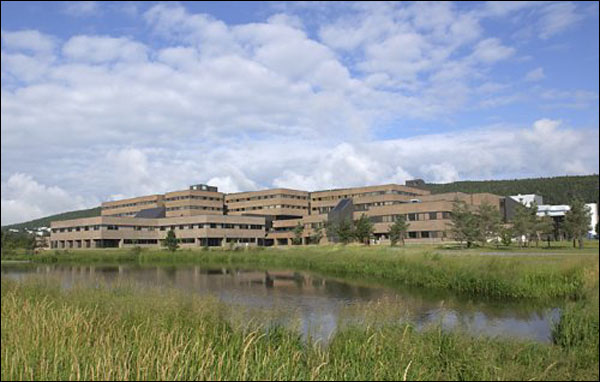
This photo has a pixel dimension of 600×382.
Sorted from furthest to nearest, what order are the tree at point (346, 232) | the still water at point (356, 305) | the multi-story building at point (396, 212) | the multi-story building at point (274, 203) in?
1. the multi-story building at point (274, 203)
2. the multi-story building at point (396, 212)
3. the tree at point (346, 232)
4. the still water at point (356, 305)

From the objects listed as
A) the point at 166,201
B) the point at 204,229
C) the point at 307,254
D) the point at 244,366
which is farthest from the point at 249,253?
the point at 166,201

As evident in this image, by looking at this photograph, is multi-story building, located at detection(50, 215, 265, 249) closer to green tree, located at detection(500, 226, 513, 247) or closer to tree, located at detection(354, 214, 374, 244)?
tree, located at detection(354, 214, 374, 244)

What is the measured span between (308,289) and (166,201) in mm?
103049

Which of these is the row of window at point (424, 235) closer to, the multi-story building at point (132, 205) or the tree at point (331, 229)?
the tree at point (331, 229)

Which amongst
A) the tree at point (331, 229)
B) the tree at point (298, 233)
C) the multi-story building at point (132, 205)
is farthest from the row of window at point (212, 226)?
the tree at point (331, 229)

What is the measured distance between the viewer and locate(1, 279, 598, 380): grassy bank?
7.27 meters

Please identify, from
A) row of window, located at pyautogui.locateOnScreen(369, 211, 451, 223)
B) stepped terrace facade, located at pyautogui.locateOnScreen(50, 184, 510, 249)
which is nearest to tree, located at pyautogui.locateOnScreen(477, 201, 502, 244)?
row of window, located at pyautogui.locateOnScreen(369, 211, 451, 223)

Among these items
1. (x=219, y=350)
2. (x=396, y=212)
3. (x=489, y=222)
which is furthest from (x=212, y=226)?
(x=219, y=350)

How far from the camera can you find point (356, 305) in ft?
58.3

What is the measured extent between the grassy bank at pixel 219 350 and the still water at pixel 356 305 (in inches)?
50.6

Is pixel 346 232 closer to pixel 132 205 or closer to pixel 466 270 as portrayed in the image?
pixel 466 270

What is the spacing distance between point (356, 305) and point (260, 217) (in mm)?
99158

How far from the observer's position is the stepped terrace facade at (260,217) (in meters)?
85.9

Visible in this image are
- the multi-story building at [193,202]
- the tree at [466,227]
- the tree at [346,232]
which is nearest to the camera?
the tree at [466,227]
